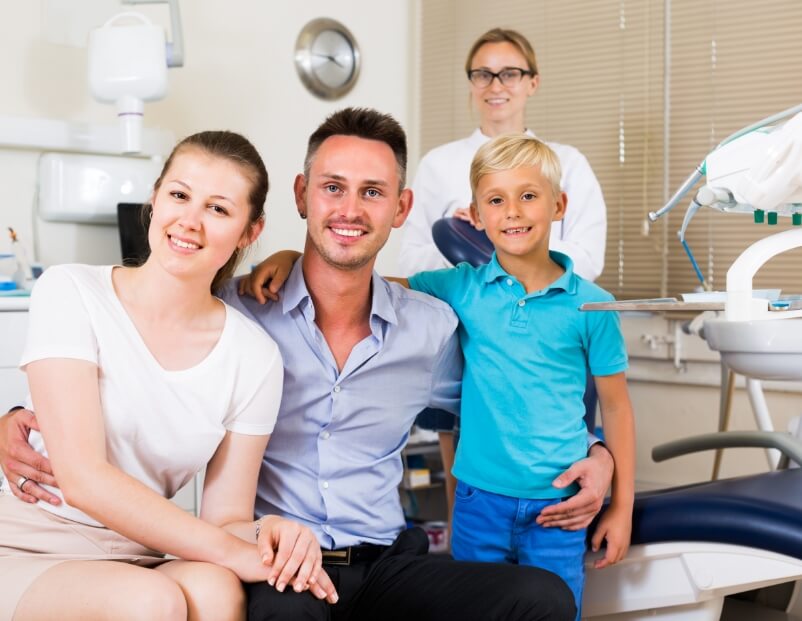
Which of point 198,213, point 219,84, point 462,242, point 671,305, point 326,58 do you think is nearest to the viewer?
point 671,305

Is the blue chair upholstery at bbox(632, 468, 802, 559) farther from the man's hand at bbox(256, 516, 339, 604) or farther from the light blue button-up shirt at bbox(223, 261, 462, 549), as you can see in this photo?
the man's hand at bbox(256, 516, 339, 604)

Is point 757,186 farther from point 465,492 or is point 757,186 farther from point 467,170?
point 467,170

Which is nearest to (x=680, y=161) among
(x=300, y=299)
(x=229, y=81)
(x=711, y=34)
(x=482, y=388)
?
(x=711, y=34)

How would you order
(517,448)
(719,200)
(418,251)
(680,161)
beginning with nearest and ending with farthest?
1. (719,200)
2. (517,448)
3. (418,251)
4. (680,161)

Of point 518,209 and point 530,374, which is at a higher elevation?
point 518,209

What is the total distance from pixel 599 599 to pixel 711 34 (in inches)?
89.3

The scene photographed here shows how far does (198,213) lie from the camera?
1494 millimetres

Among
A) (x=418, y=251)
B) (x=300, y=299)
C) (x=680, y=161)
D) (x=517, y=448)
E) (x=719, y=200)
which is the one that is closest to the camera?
(x=719, y=200)

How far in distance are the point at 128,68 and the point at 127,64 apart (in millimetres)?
11

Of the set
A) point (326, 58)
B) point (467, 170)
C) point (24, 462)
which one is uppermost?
point (326, 58)

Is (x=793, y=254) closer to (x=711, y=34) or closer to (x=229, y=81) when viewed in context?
(x=711, y=34)

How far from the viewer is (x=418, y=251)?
268 centimetres

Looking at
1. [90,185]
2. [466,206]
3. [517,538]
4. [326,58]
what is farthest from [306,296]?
[326,58]

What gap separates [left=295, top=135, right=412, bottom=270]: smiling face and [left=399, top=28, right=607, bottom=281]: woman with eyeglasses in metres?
0.89
